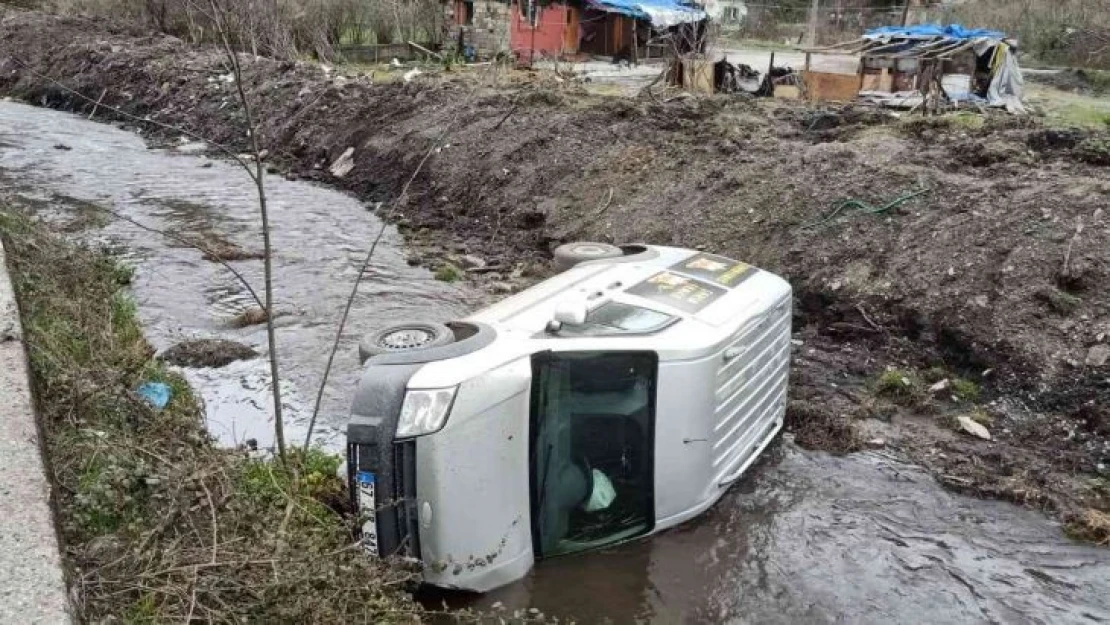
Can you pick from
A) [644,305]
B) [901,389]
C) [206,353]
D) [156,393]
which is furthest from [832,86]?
[156,393]

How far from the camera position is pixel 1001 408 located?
6.76 meters

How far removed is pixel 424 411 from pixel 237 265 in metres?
7.36

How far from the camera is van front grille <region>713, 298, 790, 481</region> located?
482 centimetres

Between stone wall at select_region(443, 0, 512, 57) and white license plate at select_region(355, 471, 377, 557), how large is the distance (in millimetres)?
28067

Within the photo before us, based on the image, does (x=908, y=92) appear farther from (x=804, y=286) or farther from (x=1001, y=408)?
(x=1001, y=408)

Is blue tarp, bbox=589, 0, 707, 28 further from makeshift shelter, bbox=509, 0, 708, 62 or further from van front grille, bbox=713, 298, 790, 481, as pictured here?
van front grille, bbox=713, 298, 790, 481

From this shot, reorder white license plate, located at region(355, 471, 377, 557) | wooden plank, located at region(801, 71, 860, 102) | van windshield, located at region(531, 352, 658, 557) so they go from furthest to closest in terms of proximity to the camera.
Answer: wooden plank, located at region(801, 71, 860, 102), van windshield, located at region(531, 352, 658, 557), white license plate, located at region(355, 471, 377, 557)

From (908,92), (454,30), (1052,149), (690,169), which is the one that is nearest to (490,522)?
(690,169)

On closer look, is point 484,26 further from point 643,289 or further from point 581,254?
point 643,289

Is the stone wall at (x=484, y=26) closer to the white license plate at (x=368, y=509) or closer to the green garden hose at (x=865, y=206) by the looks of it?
the green garden hose at (x=865, y=206)

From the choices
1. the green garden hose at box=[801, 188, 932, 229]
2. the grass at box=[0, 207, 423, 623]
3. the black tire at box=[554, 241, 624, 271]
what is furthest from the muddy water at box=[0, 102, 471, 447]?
the green garden hose at box=[801, 188, 932, 229]

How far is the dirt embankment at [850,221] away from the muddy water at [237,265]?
93cm

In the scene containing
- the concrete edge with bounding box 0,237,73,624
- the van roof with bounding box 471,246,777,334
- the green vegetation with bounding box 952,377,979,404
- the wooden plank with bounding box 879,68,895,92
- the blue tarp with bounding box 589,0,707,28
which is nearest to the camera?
the concrete edge with bounding box 0,237,73,624

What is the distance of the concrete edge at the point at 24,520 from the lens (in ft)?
10.1
